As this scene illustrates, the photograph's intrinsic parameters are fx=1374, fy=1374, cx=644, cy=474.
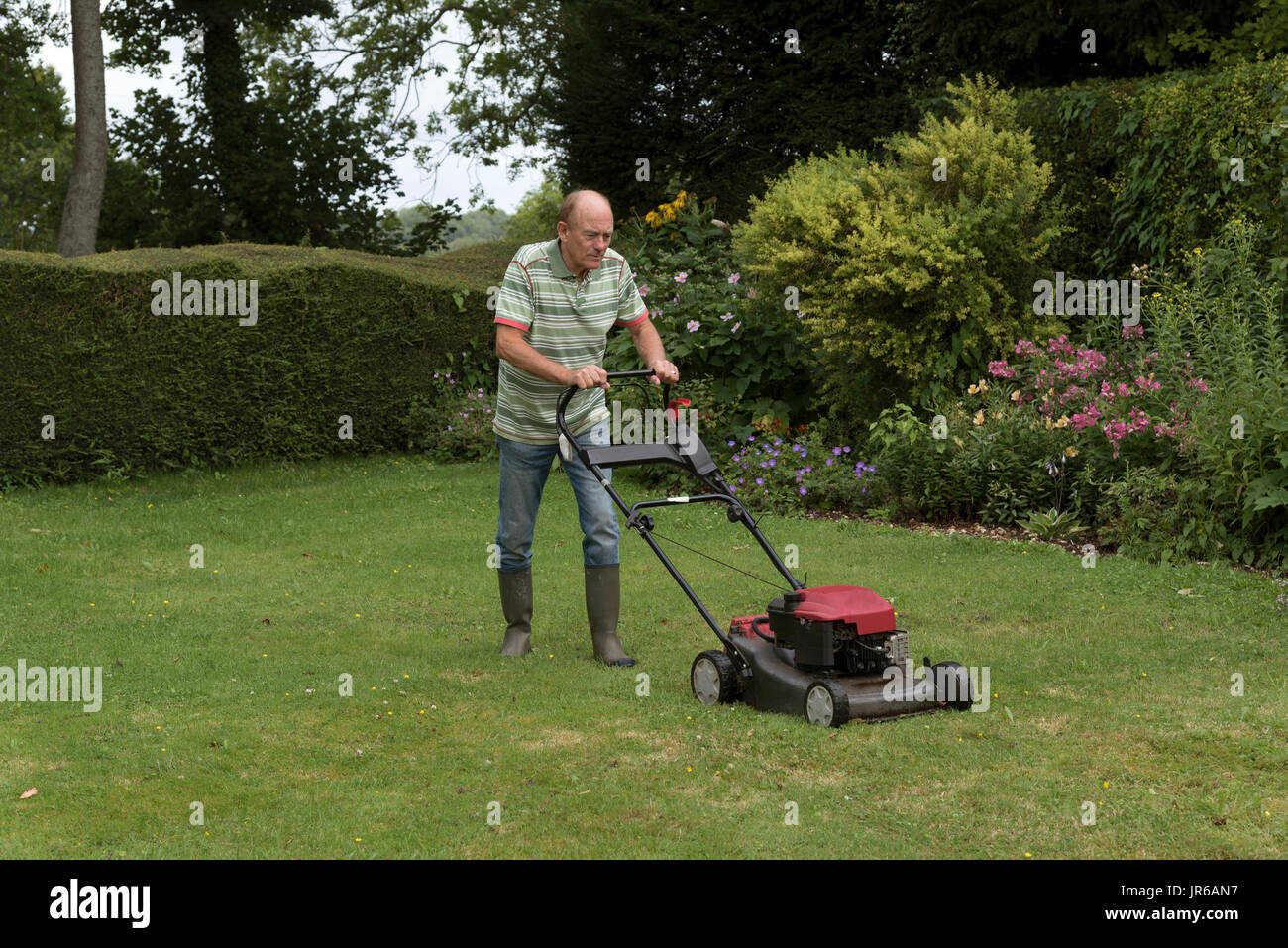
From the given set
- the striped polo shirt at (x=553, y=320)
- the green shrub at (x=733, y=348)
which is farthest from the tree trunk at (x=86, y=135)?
the striped polo shirt at (x=553, y=320)

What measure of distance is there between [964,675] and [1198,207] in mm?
6512

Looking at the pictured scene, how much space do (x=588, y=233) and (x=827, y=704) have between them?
7.42ft

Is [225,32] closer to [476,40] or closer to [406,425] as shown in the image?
[476,40]

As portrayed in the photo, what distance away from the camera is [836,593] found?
5203 mm

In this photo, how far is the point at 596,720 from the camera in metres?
5.49

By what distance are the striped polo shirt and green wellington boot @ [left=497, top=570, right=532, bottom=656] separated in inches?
27.3

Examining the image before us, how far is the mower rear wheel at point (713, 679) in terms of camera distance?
5.52m

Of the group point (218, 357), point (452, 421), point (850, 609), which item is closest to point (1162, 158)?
point (452, 421)

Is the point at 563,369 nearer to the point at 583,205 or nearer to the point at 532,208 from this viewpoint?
the point at 583,205

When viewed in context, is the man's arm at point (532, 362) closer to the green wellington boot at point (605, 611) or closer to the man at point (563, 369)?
the man at point (563, 369)

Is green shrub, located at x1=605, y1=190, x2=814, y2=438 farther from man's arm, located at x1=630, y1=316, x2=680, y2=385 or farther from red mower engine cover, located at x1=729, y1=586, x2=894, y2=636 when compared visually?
red mower engine cover, located at x1=729, y1=586, x2=894, y2=636

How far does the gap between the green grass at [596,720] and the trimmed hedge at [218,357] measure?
2.66m

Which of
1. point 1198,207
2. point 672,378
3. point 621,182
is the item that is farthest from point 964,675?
point 621,182

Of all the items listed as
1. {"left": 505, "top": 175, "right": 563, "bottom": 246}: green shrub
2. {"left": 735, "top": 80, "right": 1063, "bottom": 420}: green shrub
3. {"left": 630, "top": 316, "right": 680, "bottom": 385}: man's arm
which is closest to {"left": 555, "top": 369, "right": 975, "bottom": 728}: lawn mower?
{"left": 630, "top": 316, "right": 680, "bottom": 385}: man's arm
